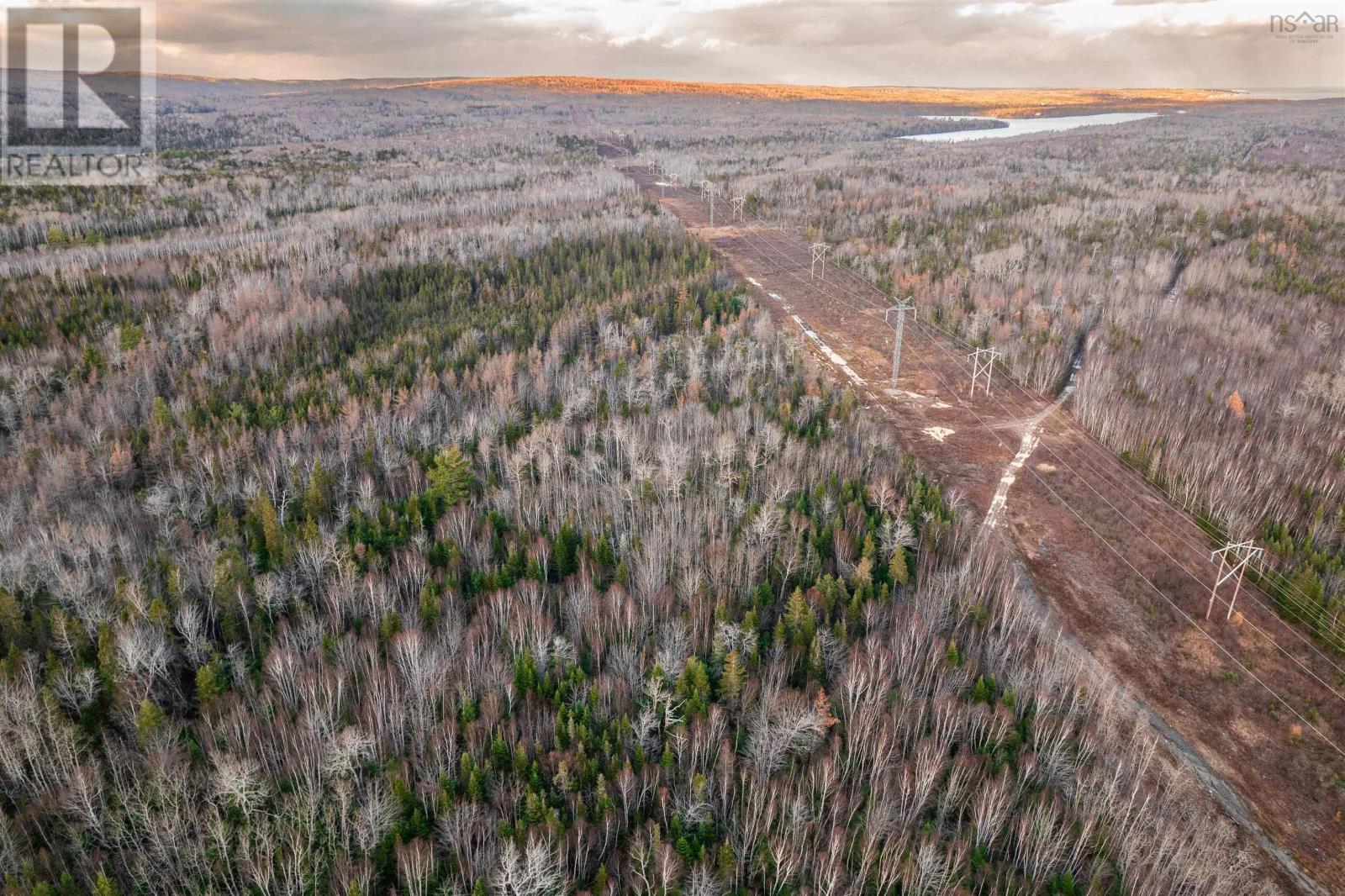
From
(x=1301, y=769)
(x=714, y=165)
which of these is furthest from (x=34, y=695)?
(x=714, y=165)

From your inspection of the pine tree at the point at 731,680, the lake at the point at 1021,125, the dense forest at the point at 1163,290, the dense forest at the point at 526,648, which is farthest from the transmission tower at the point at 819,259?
the lake at the point at 1021,125

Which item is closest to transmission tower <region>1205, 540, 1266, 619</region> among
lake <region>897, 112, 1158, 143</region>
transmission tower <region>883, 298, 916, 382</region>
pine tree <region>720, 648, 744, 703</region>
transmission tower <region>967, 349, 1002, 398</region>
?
transmission tower <region>967, 349, 1002, 398</region>

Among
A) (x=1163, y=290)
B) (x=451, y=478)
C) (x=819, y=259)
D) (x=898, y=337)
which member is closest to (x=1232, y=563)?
(x=898, y=337)

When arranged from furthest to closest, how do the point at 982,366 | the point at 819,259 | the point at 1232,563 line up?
the point at 819,259
the point at 982,366
the point at 1232,563

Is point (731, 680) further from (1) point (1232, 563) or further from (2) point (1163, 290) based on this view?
(2) point (1163, 290)

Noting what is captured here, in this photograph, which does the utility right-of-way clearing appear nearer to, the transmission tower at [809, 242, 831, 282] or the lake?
the transmission tower at [809, 242, 831, 282]

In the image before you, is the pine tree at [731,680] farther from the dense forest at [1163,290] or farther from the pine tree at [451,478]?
the dense forest at [1163,290]
